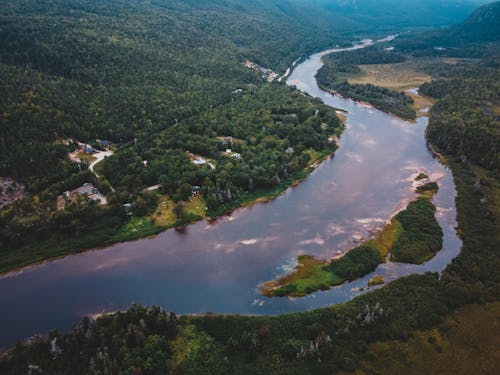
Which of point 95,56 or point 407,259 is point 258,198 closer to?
point 407,259

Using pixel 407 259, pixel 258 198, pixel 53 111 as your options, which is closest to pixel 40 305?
pixel 258 198

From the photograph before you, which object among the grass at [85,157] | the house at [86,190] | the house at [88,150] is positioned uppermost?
the house at [88,150]

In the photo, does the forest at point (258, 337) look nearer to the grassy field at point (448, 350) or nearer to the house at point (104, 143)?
the grassy field at point (448, 350)

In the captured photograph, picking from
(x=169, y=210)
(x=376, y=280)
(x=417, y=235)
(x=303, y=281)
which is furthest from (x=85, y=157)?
(x=417, y=235)

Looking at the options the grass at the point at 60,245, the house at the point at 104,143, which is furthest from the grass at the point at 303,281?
the house at the point at 104,143

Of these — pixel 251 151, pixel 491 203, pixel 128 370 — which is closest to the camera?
pixel 128 370

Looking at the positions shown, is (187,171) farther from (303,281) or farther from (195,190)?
(303,281)

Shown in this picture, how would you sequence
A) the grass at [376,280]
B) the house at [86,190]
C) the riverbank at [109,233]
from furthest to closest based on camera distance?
the house at [86,190] → the riverbank at [109,233] → the grass at [376,280]
